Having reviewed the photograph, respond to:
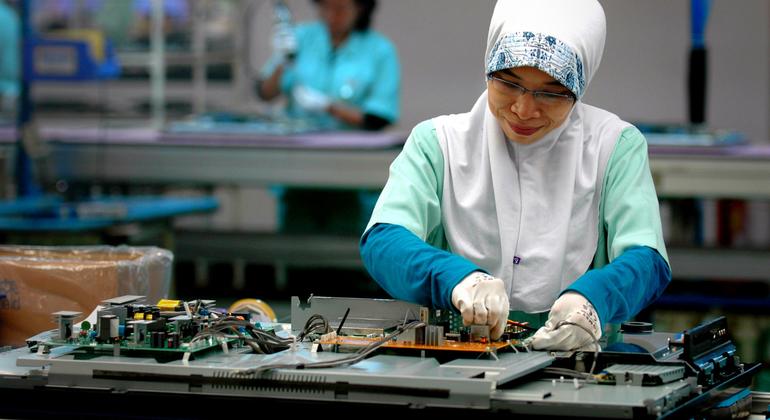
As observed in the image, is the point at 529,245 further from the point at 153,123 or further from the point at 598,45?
the point at 153,123

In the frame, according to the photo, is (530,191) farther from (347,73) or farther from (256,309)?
(347,73)

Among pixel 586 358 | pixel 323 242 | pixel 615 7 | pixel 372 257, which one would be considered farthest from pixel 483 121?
pixel 615 7

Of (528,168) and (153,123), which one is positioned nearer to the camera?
(528,168)

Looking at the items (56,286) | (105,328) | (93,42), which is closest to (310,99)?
(93,42)

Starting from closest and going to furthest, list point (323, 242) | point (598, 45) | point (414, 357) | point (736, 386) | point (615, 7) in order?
point (414, 357) < point (736, 386) < point (598, 45) < point (323, 242) < point (615, 7)

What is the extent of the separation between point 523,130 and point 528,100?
0.08m

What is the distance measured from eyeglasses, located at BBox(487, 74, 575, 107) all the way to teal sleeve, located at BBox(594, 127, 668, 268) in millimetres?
179

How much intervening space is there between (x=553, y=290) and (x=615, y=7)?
519 centimetres

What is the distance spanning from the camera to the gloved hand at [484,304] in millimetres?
1711

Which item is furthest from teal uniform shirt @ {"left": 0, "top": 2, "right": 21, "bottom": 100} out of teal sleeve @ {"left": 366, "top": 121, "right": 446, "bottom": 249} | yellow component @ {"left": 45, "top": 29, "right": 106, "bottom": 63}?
teal sleeve @ {"left": 366, "top": 121, "right": 446, "bottom": 249}

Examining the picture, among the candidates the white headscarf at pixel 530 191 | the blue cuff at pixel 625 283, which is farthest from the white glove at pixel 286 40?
the blue cuff at pixel 625 283

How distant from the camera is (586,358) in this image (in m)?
1.70

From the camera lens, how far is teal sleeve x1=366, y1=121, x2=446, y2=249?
2.04 meters

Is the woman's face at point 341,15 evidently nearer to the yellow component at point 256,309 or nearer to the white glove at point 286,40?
the white glove at point 286,40
